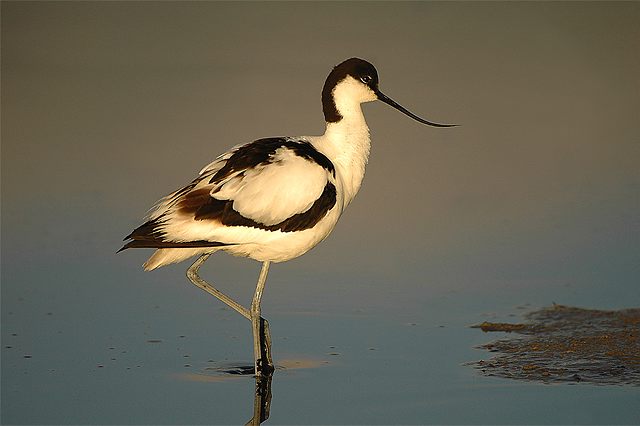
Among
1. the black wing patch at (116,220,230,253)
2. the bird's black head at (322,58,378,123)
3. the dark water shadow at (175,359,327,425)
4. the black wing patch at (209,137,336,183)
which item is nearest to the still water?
the dark water shadow at (175,359,327,425)

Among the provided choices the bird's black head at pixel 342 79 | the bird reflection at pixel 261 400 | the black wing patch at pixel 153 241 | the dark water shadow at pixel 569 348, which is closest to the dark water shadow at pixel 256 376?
the bird reflection at pixel 261 400

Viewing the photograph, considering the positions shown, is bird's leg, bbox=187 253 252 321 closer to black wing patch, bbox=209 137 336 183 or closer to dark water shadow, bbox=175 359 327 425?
dark water shadow, bbox=175 359 327 425

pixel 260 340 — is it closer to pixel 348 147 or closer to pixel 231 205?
Result: pixel 231 205

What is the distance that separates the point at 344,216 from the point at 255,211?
2.50m

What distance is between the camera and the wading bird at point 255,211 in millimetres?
5504

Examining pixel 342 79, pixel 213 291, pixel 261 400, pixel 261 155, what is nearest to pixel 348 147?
pixel 342 79

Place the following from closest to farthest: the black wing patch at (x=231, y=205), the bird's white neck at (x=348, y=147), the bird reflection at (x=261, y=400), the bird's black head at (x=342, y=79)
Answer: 1. the bird reflection at (x=261, y=400)
2. the black wing patch at (x=231, y=205)
3. the bird's white neck at (x=348, y=147)
4. the bird's black head at (x=342, y=79)

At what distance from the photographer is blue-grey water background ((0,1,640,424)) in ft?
17.1

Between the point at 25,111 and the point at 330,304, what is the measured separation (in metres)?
4.64

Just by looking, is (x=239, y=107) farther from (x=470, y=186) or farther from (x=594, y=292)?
(x=594, y=292)

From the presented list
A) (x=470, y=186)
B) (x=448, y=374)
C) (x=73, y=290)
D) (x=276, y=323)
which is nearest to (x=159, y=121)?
(x=470, y=186)

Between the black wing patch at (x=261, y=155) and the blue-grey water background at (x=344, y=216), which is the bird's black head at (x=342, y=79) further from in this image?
the blue-grey water background at (x=344, y=216)

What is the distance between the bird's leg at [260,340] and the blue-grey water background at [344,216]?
83mm

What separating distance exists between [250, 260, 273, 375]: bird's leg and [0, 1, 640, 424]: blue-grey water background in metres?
0.08
